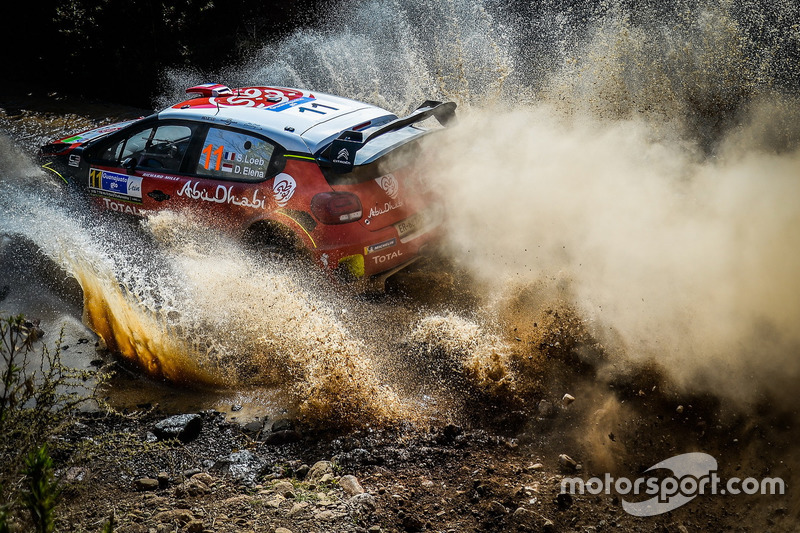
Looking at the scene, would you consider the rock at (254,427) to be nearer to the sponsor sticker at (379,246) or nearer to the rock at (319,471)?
the rock at (319,471)

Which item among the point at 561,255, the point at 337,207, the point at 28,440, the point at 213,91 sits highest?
the point at 213,91

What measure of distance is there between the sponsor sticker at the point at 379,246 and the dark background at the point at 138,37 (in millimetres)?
7442

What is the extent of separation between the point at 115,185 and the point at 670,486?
17.9 feet

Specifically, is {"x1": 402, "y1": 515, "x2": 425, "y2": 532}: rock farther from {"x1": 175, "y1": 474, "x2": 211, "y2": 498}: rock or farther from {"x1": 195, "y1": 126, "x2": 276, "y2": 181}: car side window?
{"x1": 195, "y1": 126, "x2": 276, "y2": 181}: car side window

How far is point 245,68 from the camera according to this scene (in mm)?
10922

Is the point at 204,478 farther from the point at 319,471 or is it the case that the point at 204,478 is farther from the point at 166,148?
the point at 166,148

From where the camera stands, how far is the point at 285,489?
3361mm

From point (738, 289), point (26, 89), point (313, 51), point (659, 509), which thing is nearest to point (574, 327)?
point (738, 289)

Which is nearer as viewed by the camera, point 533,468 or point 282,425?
point 533,468

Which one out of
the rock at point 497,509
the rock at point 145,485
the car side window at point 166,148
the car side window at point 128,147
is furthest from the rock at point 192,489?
the car side window at point 128,147

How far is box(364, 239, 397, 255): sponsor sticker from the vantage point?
511 centimetres

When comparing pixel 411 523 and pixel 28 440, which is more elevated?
pixel 28 440

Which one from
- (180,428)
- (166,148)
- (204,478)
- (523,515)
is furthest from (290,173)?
(523,515)

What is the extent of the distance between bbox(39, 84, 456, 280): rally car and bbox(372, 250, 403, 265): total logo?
1cm
